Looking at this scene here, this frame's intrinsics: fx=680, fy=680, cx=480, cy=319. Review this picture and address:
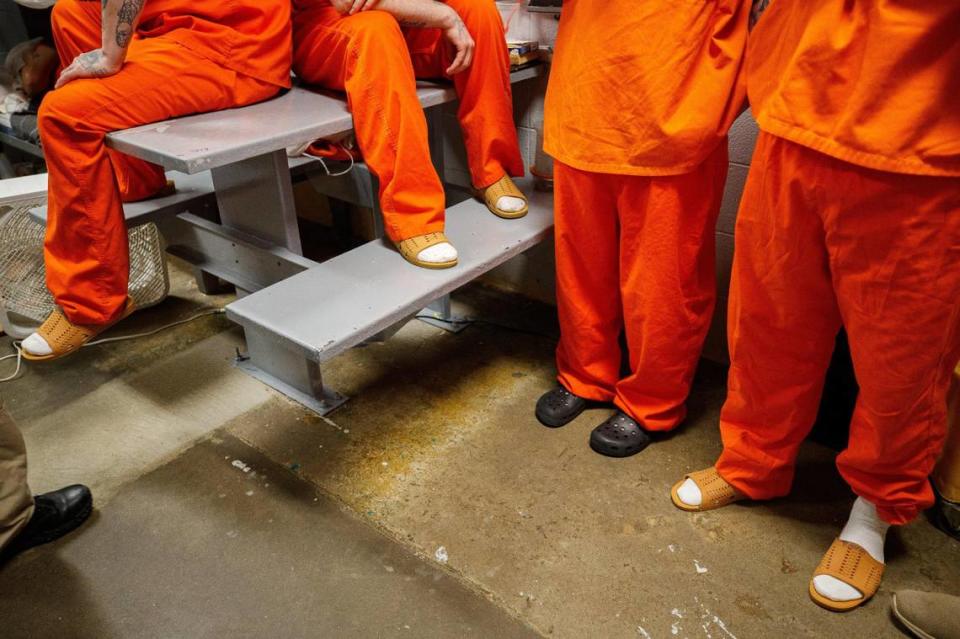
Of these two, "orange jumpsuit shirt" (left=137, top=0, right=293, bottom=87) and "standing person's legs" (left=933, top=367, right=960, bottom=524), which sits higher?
"orange jumpsuit shirt" (left=137, top=0, right=293, bottom=87)

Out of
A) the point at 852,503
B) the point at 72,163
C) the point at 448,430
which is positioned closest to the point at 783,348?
the point at 852,503

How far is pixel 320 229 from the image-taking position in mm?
2980

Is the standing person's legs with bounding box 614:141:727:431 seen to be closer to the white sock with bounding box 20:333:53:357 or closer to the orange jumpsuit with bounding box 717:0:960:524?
the orange jumpsuit with bounding box 717:0:960:524

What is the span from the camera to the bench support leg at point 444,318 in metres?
2.29

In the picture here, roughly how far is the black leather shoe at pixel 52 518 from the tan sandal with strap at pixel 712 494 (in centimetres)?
137

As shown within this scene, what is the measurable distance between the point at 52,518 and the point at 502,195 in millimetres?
1336

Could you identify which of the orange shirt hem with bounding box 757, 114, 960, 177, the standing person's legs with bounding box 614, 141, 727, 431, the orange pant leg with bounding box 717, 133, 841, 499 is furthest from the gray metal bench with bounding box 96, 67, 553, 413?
the orange shirt hem with bounding box 757, 114, 960, 177

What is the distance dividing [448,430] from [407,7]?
1078 millimetres

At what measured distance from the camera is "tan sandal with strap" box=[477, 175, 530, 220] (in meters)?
1.89

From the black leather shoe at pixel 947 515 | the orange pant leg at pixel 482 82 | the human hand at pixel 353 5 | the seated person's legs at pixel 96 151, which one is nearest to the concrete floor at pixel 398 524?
the black leather shoe at pixel 947 515

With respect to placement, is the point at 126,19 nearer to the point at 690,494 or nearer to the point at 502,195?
the point at 502,195

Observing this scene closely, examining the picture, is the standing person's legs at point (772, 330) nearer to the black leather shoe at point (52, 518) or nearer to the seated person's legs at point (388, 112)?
the seated person's legs at point (388, 112)

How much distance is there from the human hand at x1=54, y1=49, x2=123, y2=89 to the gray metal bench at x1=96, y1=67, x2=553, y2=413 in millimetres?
141

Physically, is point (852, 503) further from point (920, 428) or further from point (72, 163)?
point (72, 163)
